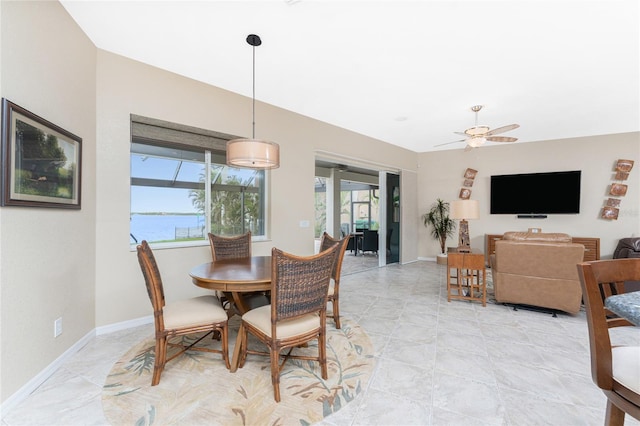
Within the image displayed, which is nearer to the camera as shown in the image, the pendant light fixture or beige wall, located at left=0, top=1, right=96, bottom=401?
beige wall, located at left=0, top=1, right=96, bottom=401

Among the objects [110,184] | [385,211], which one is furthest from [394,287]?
[110,184]

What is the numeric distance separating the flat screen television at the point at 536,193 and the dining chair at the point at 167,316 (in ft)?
21.3

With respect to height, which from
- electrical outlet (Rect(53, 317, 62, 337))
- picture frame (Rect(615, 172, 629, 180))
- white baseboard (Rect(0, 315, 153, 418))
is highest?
picture frame (Rect(615, 172, 629, 180))

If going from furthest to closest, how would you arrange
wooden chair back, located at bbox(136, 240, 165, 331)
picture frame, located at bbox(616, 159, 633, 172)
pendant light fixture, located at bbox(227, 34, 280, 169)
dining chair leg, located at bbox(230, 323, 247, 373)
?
picture frame, located at bbox(616, 159, 633, 172), pendant light fixture, located at bbox(227, 34, 280, 169), dining chair leg, located at bbox(230, 323, 247, 373), wooden chair back, located at bbox(136, 240, 165, 331)

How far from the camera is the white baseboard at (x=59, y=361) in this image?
170 cm

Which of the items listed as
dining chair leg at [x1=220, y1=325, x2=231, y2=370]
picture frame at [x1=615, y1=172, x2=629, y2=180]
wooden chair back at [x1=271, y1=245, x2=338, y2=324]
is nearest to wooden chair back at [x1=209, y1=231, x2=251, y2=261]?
dining chair leg at [x1=220, y1=325, x2=231, y2=370]

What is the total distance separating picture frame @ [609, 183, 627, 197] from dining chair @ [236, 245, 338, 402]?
6.69 meters

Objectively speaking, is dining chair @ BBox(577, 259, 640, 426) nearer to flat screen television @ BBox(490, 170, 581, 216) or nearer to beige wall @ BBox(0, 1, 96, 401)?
beige wall @ BBox(0, 1, 96, 401)

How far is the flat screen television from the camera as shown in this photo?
18.8 ft

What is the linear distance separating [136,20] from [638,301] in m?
3.58

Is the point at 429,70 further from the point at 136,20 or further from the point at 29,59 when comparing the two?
the point at 29,59

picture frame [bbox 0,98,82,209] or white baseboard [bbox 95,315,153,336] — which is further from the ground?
picture frame [bbox 0,98,82,209]

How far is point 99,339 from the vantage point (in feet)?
8.54

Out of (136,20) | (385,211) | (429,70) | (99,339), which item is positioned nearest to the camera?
(136,20)
